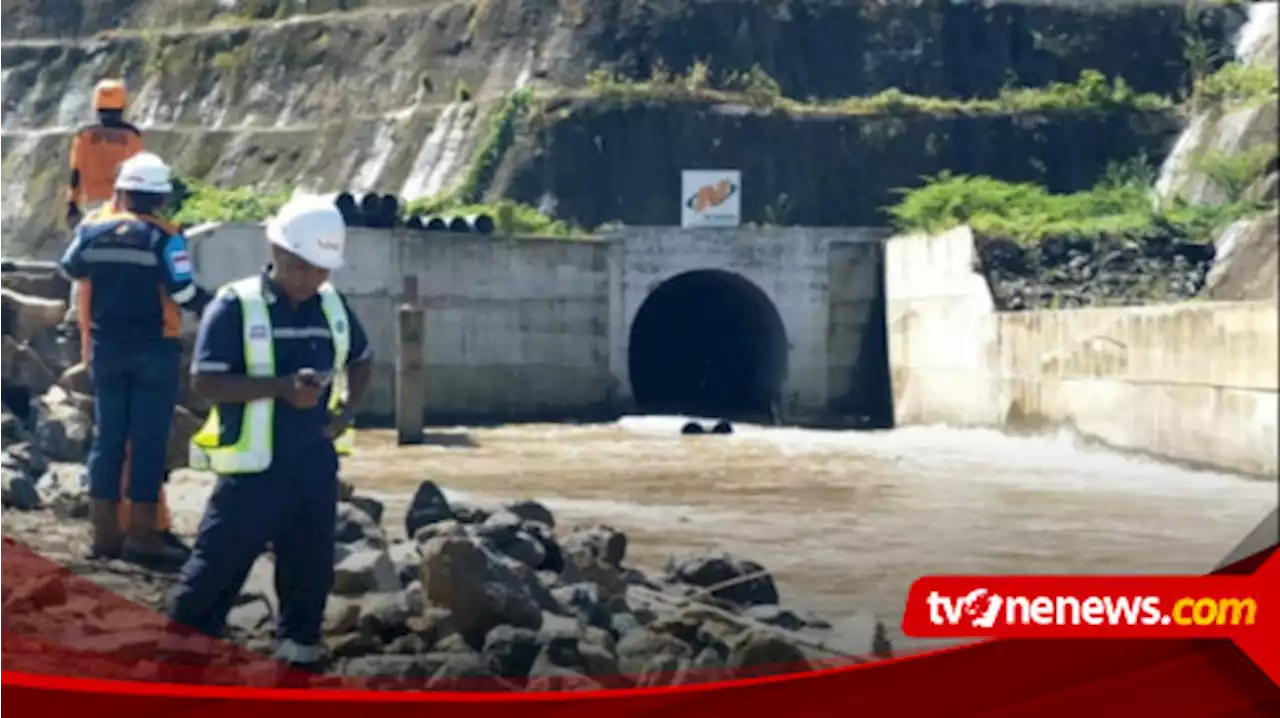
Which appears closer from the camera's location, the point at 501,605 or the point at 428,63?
the point at 501,605

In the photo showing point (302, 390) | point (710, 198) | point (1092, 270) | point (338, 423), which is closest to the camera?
point (302, 390)

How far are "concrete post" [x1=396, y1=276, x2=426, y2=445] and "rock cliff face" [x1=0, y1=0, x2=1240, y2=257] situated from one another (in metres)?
0.48

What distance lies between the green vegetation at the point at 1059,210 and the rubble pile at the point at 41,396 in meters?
3.15

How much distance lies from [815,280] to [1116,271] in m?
6.97

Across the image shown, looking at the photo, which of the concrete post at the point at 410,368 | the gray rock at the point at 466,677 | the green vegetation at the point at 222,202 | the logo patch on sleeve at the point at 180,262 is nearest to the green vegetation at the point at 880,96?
the concrete post at the point at 410,368

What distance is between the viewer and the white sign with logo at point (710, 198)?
13.0 m

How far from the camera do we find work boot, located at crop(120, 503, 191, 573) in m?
4.28

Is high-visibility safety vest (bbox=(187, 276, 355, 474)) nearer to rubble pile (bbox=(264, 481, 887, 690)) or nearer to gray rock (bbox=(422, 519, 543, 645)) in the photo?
rubble pile (bbox=(264, 481, 887, 690))

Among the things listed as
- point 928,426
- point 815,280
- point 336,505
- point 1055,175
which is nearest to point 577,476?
point 336,505

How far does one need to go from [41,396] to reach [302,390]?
1498 mm

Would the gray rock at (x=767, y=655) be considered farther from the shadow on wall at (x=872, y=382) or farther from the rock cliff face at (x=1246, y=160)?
the shadow on wall at (x=872, y=382)

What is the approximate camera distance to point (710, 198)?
13.4 meters

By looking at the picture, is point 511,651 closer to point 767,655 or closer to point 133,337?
point 767,655

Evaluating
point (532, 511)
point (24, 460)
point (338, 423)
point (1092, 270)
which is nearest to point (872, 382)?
point (1092, 270)
